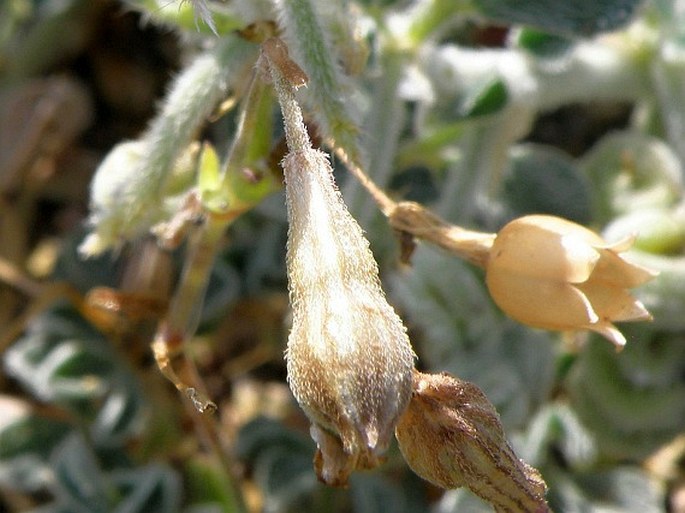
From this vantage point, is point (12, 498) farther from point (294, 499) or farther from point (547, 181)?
point (547, 181)

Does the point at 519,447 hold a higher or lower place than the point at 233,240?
lower

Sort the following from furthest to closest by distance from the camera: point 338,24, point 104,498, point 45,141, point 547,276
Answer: point 45,141, point 104,498, point 338,24, point 547,276

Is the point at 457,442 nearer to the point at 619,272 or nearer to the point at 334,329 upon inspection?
the point at 334,329

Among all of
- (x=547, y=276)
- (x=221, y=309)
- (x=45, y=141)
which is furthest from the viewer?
(x=45, y=141)

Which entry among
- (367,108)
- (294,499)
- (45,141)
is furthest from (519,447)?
(45,141)

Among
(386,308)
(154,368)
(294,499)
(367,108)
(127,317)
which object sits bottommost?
(294,499)

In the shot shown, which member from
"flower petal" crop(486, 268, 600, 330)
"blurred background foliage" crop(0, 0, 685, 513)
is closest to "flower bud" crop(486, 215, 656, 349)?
"flower petal" crop(486, 268, 600, 330)

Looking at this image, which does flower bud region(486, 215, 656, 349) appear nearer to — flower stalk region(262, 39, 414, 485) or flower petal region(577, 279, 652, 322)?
flower petal region(577, 279, 652, 322)
